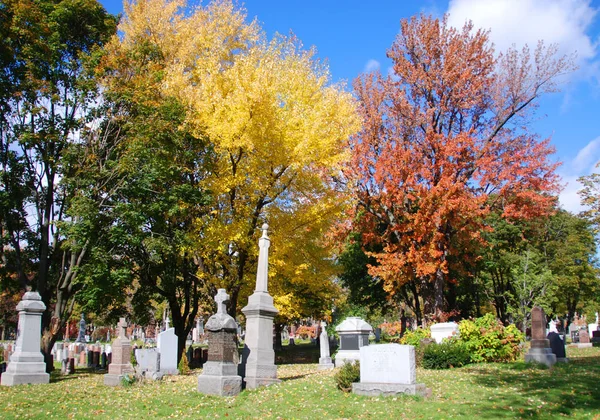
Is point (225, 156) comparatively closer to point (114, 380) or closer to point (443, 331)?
point (114, 380)

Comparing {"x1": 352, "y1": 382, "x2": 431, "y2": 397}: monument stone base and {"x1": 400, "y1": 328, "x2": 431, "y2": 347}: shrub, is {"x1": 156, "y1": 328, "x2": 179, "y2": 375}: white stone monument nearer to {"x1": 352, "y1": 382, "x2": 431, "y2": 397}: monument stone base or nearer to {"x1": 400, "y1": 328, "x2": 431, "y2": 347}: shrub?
{"x1": 352, "y1": 382, "x2": 431, "y2": 397}: monument stone base

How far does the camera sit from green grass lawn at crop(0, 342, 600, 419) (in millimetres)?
8766

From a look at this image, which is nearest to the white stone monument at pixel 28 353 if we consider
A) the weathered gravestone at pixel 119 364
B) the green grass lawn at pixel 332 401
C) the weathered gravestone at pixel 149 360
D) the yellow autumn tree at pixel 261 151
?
the green grass lawn at pixel 332 401

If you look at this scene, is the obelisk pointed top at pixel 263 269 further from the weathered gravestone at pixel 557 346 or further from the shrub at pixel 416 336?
the weathered gravestone at pixel 557 346

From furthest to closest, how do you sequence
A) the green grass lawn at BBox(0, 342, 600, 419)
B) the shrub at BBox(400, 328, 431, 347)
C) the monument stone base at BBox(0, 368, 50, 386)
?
the shrub at BBox(400, 328, 431, 347) → the monument stone base at BBox(0, 368, 50, 386) → the green grass lawn at BBox(0, 342, 600, 419)

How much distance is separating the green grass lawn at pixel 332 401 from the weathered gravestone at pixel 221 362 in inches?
14.4

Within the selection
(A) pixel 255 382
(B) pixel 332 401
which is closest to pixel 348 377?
(B) pixel 332 401

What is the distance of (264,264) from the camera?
1425 cm

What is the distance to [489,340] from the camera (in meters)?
17.6

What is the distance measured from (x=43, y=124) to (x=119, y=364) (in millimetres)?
10177

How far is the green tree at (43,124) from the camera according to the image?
59.9 feet

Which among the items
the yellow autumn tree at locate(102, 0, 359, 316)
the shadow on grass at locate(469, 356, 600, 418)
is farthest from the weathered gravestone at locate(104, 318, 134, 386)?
the shadow on grass at locate(469, 356, 600, 418)

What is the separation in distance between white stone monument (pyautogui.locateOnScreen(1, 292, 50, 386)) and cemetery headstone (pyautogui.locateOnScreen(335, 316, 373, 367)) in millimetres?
10602

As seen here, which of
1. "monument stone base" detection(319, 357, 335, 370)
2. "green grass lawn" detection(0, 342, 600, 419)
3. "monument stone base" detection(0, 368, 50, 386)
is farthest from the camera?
"monument stone base" detection(319, 357, 335, 370)
